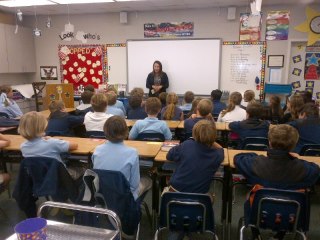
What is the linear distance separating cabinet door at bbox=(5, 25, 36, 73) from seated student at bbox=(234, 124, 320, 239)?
22.1ft

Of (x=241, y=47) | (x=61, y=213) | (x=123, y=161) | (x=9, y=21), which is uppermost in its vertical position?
(x=9, y=21)

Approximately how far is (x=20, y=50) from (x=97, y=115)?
191 inches

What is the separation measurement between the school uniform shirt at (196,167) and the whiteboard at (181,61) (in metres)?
4.86

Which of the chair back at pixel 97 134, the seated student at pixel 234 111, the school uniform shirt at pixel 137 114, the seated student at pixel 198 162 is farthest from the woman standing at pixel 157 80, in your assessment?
the seated student at pixel 198 162

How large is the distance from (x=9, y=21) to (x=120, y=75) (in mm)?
2976

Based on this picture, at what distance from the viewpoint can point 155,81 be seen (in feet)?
22.4

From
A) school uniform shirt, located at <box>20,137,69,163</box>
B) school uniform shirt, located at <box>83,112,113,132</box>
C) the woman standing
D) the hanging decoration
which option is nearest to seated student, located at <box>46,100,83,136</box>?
school uniform shirt, located at <box>83,112,113,132</box>

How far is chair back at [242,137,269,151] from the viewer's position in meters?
2.98

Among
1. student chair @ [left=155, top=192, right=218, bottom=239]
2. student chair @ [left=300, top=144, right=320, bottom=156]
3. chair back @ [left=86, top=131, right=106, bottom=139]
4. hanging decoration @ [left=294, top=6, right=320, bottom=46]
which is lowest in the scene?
student chair @ [left=155, top=192, right=218, bottom=239]

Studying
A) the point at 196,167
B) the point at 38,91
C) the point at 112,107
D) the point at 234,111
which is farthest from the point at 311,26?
the point at 38,91

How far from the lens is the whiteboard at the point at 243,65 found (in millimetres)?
6340

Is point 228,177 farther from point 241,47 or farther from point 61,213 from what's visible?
point 241,47

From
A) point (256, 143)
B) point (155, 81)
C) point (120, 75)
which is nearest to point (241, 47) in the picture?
point (155, 81)

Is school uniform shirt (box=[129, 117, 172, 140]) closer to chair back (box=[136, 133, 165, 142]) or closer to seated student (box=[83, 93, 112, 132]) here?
chair back (box=[136, 133, 165, 142])
